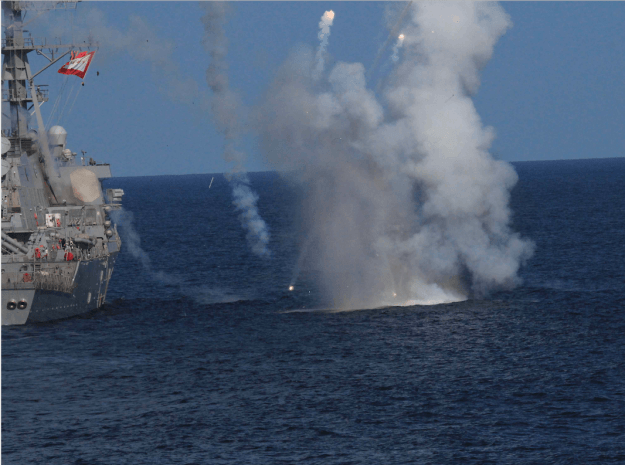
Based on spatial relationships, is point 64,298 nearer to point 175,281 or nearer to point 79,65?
point 79,65

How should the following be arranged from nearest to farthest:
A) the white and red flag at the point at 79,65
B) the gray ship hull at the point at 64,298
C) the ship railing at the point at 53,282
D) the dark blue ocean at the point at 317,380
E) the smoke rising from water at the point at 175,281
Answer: the dark blue ocean at the point at 317,380
the gray ship hull at the point at 64,298
the ship railing at the point at 53,282
the white and red flag at the point at 79,65
the smoke rising from water at the point at 175,281

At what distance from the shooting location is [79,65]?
76.4 metres

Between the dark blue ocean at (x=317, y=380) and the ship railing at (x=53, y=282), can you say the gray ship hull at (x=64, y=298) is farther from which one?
the dark blue ocean at (x=317, y=380)

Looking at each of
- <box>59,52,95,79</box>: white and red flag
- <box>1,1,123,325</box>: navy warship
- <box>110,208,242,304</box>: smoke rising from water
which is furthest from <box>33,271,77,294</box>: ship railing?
<box>59,52,95,79</box>: white and red flag

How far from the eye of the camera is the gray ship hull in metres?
66.9

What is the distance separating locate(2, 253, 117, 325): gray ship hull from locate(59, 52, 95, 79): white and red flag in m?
17.5

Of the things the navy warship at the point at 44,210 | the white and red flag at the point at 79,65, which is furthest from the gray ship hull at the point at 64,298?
the white and red flag at the point at 79,65

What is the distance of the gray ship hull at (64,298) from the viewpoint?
66.9 m

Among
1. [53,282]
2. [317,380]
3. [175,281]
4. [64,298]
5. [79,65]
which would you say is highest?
[79,65]

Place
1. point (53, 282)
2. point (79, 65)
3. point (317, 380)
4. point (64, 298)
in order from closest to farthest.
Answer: point (317, 380) → point (53, 282) → point (64, 298) → point (79, 65)

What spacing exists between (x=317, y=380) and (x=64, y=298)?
1142 inches

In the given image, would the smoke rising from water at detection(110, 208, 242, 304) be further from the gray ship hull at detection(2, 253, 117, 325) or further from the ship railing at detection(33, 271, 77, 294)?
the ship railing at detection(33, 271, 77, 294)

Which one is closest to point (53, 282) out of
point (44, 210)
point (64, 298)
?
A: point (64, 298)

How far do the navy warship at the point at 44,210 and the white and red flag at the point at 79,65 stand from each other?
9 centimetres
